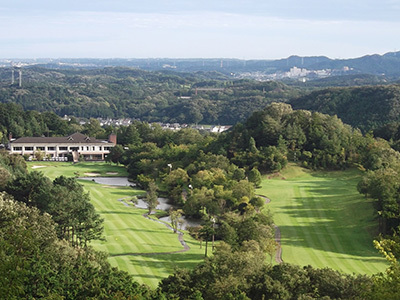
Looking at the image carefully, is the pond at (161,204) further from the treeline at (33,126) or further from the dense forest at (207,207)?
the treeline at (33,126)

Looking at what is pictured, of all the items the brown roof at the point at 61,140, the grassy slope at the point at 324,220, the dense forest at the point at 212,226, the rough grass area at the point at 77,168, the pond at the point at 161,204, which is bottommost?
the rough grass area at the point at 77,168

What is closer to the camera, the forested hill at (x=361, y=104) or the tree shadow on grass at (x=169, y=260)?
the tree shadow on grass at (x=169, y=260)

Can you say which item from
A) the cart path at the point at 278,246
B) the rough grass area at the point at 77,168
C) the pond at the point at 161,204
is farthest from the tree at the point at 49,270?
the rough grass area at the point at 77,168

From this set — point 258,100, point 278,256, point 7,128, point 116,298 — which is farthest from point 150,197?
point 258,100

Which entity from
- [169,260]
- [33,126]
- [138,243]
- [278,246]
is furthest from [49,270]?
[33,126]

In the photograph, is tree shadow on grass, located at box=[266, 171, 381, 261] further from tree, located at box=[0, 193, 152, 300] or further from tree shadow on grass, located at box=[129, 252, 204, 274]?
tree, located at box=[0, 193, 152, 300]

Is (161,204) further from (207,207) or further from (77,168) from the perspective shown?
(77,168)
